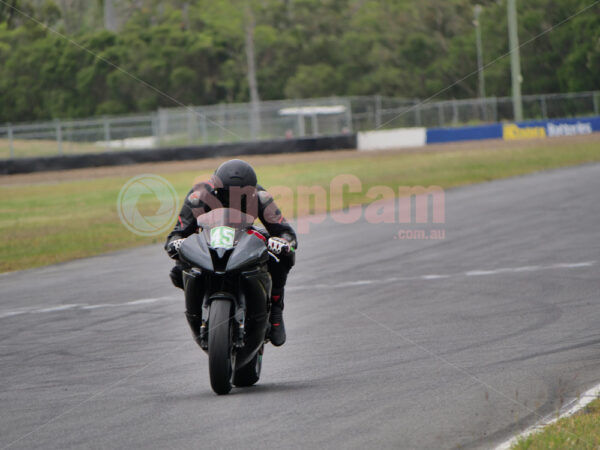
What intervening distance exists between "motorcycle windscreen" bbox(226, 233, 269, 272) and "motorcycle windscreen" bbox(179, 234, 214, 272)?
13 cm

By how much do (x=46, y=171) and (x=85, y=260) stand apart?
2387cm

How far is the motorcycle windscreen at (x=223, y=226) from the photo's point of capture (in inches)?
232

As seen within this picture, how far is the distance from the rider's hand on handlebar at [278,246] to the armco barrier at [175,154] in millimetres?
32506

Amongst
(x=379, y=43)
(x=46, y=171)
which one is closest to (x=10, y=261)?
(x=46, y=171)

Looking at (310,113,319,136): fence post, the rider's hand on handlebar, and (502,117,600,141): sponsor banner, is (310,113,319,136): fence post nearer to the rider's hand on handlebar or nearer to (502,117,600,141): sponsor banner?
(502,117,600,141): sponsor banner

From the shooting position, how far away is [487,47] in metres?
68.5

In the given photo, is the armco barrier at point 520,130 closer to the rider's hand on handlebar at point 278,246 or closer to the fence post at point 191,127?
the fence post at point 191,127

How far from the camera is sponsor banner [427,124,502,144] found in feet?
142

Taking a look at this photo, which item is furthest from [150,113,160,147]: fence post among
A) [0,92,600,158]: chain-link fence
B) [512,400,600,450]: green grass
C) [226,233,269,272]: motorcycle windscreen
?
[512,400,600,450]: green grass

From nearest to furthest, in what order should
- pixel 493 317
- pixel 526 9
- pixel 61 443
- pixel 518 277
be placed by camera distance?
1. pixel 61 443
2. pixel 493 317
3. pixel 518 277
4. pixel 526 9

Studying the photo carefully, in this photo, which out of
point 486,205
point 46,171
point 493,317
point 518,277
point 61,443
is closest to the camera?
point 61,443

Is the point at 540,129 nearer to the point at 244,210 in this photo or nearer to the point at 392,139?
the point at 392,139

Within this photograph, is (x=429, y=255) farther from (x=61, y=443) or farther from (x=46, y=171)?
(x=46, y=171)

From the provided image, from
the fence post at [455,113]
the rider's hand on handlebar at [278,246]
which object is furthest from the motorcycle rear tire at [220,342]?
the fence post at [455,113]
